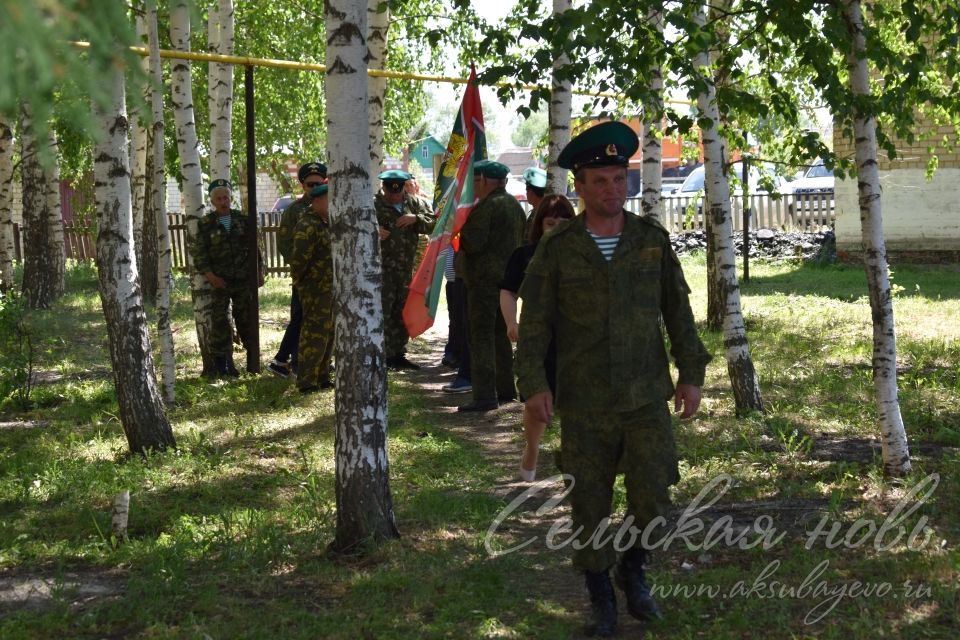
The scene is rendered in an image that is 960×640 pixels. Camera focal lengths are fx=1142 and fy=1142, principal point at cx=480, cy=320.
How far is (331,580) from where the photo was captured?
548cm

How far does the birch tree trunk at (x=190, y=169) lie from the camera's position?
11336mm

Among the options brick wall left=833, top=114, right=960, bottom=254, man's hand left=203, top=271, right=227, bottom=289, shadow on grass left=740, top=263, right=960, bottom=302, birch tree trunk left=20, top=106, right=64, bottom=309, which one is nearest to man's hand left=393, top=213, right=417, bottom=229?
man's hand left=203, top=271, right=227, bottom=289

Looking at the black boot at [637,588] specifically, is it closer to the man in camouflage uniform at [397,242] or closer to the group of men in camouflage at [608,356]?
the group of men in camouflage at [608,356]

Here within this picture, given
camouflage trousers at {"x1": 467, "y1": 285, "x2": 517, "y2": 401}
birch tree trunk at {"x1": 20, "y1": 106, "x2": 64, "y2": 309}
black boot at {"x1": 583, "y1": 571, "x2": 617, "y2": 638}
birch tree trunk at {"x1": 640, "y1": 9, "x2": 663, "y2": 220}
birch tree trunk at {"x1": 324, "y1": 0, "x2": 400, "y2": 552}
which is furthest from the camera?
birch tree trunk at {"x1": 20, "y1": 106, "x2": 64, "y2": 309}

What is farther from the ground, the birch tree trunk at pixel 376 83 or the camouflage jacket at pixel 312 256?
the birch tree trunk at pixel 376 83

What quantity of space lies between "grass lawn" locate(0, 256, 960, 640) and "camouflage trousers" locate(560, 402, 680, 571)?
40cm

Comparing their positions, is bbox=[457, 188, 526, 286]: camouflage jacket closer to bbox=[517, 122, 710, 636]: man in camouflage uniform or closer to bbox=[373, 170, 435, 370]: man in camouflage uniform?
bbox=[373, 170, 435, 370]: man in camouflage uniform

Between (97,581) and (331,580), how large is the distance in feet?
3.72

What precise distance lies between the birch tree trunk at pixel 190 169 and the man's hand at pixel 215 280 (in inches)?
6.6

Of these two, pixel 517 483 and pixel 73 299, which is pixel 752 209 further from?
pixel 517 483

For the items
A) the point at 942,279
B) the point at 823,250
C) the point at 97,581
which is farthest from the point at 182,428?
the point at 823,250

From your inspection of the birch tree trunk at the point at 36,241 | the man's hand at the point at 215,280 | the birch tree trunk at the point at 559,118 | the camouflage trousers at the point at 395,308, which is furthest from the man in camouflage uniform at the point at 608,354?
the birch tree trunk at the point at 36,241

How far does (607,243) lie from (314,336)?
6239mm

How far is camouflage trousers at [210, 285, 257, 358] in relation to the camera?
1184 centimetres
